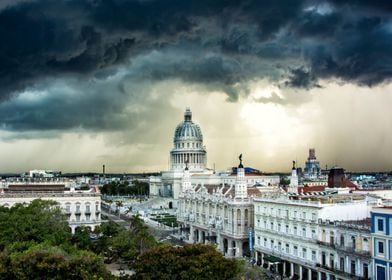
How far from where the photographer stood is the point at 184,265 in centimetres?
5341

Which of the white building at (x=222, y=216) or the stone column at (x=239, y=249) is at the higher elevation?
the white building at (x=222, y=216)

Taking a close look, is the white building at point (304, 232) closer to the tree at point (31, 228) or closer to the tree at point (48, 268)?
the tree at point (31, 228)

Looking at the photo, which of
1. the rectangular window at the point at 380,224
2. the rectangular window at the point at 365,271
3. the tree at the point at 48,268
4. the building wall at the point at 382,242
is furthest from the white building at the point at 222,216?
the tree at the point at 48,268

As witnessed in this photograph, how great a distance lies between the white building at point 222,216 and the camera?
3939 inches

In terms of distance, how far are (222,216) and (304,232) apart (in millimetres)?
31654

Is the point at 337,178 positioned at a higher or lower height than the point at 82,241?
higher

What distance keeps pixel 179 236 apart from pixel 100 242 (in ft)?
129

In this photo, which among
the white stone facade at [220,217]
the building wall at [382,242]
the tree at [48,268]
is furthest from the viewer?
the white stone facade at [220,217]

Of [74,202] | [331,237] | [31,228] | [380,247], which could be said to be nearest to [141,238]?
[31,228]

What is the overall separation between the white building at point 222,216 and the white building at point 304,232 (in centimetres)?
930

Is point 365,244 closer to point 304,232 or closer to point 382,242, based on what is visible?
point 382,242

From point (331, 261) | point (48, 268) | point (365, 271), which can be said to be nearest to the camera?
point (48, 268)

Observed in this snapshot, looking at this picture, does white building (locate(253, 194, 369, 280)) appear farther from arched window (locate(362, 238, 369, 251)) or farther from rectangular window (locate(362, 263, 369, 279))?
arched window (locate(362, 238, 369, 251))

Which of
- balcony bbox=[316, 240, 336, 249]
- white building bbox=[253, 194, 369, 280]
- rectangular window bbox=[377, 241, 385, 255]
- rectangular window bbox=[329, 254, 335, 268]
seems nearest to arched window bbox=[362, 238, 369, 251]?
white building bbox=[253, 194, 369, 280]
